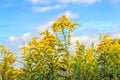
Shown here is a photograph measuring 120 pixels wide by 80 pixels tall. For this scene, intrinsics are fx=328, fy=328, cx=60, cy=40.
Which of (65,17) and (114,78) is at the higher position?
(65,17)

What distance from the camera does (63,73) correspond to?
22.1 m

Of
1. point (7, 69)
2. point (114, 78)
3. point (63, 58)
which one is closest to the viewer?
point (63, 58)

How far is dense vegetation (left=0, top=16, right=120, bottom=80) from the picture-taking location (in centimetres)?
2145

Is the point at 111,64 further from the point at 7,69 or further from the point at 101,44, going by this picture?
the point at 7,69

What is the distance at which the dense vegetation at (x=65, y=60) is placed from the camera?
21.5 m

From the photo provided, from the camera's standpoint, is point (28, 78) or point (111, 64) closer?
point (28, 78)

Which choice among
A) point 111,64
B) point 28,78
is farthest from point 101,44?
point 28,78

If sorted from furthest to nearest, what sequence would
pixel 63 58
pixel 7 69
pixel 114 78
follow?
pixel 7 69
pixel 114 78
pixel 63 58

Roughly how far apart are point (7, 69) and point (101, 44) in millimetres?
7942

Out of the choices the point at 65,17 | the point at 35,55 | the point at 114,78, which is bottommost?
the point at 114,78

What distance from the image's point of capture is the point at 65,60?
21641 millimetres

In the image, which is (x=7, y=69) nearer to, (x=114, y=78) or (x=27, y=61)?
(x=27, y=61)

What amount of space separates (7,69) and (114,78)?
8758 millimetres

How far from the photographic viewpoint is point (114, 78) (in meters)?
24.3
